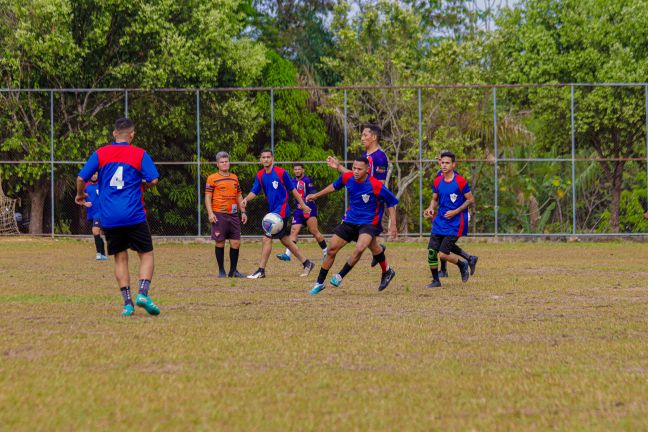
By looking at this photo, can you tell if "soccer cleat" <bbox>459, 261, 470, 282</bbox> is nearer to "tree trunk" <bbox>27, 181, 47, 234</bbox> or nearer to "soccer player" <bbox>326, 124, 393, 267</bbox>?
"soccer player" <bbox>326, 124, 393, 267</bbox>

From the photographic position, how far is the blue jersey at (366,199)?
13025 millimetres

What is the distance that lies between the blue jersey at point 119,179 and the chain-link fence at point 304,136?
732 inches

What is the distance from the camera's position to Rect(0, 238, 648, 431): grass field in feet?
18.4

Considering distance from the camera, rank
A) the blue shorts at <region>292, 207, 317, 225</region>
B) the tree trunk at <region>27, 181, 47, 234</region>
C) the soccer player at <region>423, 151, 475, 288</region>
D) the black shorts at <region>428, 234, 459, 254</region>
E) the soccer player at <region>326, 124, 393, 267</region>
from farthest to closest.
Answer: the tree trunk at <region>27, 181, 47, 234</region>, the blue shorts at <region>292, 207, 317, 225</region>, the black shorts at <region>428, 234, 459, 254</region>, the soccer player at <region>423, 151, 475, 288</region>, the soccer player at <region>326, 124, 393, 267</region>

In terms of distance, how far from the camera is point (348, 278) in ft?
53.6

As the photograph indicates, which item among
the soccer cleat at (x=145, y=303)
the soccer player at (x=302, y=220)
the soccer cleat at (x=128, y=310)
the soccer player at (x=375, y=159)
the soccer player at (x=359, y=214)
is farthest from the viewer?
the soccer player at (x=302, y=220)

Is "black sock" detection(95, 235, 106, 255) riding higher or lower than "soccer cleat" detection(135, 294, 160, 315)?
higher

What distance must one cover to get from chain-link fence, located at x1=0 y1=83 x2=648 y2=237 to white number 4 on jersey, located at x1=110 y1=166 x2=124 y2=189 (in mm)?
18741

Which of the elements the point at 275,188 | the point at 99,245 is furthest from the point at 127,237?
the point at 99,245

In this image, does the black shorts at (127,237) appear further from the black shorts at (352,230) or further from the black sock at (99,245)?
the black sock at (99,245)

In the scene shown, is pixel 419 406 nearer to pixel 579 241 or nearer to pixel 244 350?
pixel 244 350

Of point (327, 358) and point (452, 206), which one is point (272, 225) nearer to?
point (452, 206)

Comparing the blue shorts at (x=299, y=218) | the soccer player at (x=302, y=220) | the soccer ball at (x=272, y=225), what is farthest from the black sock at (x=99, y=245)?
the soccer ball at (x=272, y=225)

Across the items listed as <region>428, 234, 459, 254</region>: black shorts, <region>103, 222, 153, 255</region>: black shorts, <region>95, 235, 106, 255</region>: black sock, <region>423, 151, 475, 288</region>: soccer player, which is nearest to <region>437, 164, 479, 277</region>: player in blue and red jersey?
<region>423, 151, 475, 288</region>: soccer player
